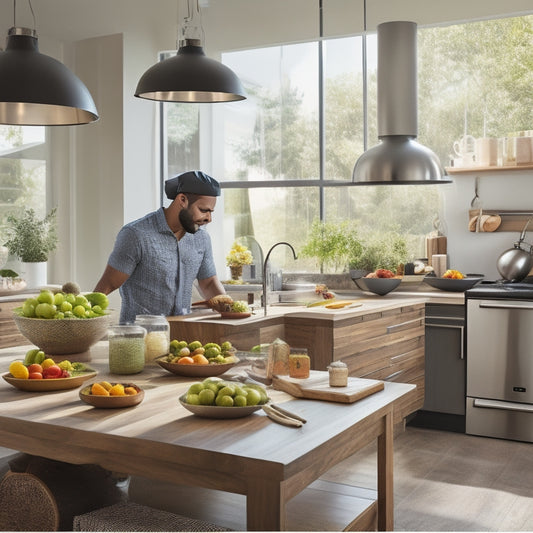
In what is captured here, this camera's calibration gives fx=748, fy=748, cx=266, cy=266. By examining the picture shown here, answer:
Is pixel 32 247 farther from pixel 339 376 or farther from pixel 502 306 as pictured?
pixel 339 376

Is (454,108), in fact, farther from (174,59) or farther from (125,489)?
(125,489)

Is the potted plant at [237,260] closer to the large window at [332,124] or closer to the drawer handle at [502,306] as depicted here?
the large window at [332,124]

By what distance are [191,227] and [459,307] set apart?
2.16 meters

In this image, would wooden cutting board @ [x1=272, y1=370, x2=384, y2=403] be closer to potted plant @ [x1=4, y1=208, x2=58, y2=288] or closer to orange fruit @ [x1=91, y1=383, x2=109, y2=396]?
orange fruit @ [x1=91, y1=383, x2=109, y2=396]

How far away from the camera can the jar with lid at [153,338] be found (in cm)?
295

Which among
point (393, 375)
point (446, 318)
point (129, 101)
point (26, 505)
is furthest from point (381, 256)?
point (26, 505)

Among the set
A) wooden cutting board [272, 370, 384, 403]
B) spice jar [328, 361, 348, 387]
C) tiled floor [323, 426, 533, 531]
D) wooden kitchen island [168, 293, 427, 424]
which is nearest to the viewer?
wooden cutting board [272, 370, 384, 403]

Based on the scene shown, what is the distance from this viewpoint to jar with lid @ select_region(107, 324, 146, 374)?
107 inches

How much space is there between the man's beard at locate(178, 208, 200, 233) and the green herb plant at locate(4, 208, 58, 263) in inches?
103

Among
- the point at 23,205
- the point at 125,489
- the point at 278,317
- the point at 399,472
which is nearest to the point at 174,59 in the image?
the point at 278,317

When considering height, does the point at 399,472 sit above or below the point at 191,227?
below

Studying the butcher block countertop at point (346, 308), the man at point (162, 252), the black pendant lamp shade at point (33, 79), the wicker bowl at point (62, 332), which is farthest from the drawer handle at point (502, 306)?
the black pendant lamp shade at point (33, 79)

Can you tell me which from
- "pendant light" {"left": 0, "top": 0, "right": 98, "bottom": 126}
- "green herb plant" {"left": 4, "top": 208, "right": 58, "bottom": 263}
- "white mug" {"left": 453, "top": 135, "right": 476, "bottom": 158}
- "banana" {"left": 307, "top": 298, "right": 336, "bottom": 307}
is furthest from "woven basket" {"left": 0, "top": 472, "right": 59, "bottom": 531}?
"white mug" {"left": 453, "top": 135, "right": 476, "bottom": 158}

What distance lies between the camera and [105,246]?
688 cm
